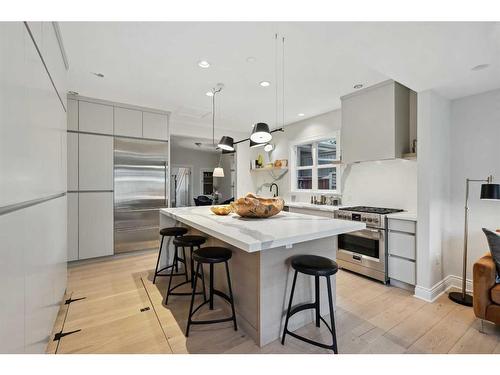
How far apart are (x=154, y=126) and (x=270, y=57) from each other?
270cm

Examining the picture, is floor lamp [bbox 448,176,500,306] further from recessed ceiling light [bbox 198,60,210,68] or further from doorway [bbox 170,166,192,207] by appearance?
doorway [bbox 170,166,192,207]

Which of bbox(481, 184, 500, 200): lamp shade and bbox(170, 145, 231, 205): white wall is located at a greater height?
bbox(170, 145, 231, 205): white wall

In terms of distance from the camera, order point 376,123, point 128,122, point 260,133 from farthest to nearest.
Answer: point 128,122, point 376,123, point 260,133

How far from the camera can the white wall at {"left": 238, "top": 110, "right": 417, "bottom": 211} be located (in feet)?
10.8

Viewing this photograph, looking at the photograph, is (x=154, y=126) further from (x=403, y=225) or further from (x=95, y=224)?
(x=403, y=225)

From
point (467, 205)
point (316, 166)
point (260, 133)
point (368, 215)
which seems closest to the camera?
A: point (260, 133)

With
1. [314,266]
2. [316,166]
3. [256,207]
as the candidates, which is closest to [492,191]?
[314,266]

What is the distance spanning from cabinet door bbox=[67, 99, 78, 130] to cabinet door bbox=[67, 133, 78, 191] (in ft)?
0.42

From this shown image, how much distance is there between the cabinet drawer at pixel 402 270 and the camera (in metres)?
2.71

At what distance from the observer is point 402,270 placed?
9.16 feet

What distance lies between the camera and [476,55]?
1862mm

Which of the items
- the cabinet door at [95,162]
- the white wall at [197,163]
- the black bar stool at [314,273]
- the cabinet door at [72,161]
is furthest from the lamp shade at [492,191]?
the white wall at [197,163]

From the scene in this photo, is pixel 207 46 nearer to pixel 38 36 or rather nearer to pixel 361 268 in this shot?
pixel 38 36

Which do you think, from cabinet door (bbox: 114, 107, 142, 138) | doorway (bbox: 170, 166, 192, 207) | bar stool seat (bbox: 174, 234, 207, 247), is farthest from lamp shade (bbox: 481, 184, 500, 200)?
doorway (bbox: 170, 166, 192, 207)
